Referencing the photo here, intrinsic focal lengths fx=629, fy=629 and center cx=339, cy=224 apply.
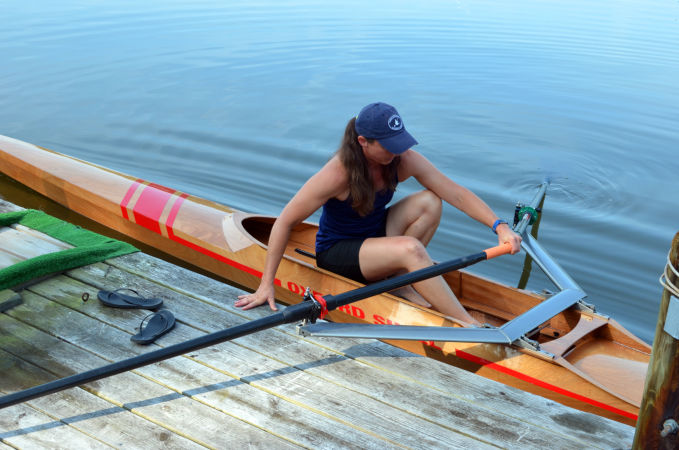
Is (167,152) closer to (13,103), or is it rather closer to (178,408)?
(13,103)

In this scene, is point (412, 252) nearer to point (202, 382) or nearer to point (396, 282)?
point (396, 282)

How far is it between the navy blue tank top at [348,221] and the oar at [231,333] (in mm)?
661

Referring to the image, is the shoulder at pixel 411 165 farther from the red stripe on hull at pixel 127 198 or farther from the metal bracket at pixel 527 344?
the red stripe on hull at pixel 127 198

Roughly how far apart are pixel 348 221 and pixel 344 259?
0.83 ft

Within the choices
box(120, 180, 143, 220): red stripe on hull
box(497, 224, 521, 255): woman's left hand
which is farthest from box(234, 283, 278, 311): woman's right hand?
box(120, 180, 143, 220): red stripe on hull

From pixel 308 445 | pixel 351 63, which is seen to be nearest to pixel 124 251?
pixel 308 445

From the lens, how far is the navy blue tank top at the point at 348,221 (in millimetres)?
3646

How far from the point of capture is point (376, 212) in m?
3.74

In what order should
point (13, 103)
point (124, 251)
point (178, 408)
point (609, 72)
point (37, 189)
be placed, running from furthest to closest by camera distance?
point (609, 72) < point (13, 103) < point (37, 189) < point (124, 251) < point (178, 408)

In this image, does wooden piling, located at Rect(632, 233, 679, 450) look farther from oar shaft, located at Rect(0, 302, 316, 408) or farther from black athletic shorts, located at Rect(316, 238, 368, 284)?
black athletic shorts, located at Rect(316, 238, 368, 284)

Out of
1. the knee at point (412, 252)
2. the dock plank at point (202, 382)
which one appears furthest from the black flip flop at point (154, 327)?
the knee at point (412, 252)

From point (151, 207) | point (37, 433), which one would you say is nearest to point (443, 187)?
point (37, 433)

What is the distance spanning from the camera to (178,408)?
8.25 ft

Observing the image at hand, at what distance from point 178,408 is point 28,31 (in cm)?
1352
